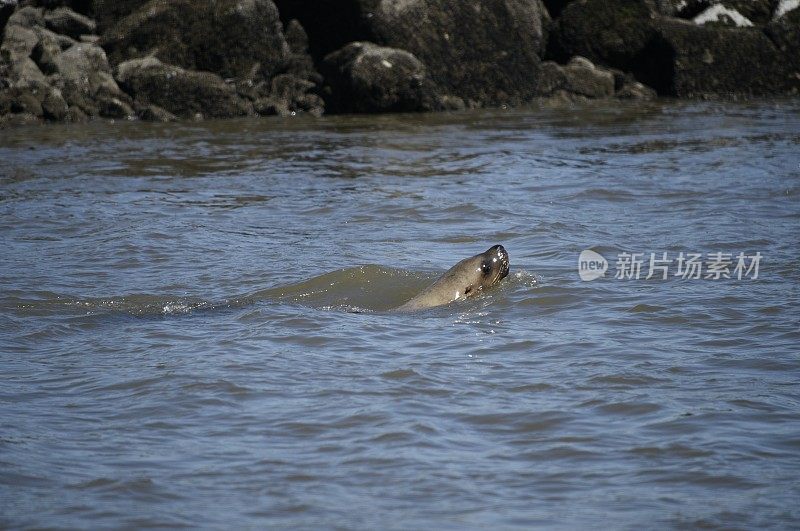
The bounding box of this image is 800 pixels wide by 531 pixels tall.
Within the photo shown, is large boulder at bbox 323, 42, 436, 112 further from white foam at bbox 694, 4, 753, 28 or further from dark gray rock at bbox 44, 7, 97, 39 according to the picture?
white foam at bbox 694, 4, 753, 28

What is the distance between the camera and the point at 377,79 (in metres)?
16.6

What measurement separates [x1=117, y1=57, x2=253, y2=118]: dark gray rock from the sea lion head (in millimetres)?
10520

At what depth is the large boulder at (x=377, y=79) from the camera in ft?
54.3

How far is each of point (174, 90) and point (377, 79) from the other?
9.72 feet

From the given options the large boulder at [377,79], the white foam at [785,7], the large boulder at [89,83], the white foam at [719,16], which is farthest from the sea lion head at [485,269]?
the white foam at [785,7]

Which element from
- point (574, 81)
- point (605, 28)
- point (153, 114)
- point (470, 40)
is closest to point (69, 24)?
point (153, 114)

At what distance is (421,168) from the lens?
12.0m

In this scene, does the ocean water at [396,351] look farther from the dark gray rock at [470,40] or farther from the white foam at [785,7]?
the white foam at [785,7]

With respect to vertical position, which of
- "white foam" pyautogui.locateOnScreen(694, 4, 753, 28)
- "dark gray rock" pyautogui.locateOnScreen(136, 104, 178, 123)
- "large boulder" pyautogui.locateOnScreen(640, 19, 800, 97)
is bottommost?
"dark gray rock" pyautogui.locateOnScreen(136, 104, 178, 123)

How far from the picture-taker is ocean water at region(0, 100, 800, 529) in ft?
12.9

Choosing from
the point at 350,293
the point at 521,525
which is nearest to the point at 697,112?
the point at 350,293

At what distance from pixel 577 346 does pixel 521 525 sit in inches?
81.9

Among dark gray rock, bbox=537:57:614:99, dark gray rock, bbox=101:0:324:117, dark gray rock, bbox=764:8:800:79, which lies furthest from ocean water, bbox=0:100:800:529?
dark gray rock, bbox=764:8:800:79

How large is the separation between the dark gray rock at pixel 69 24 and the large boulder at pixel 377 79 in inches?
153
